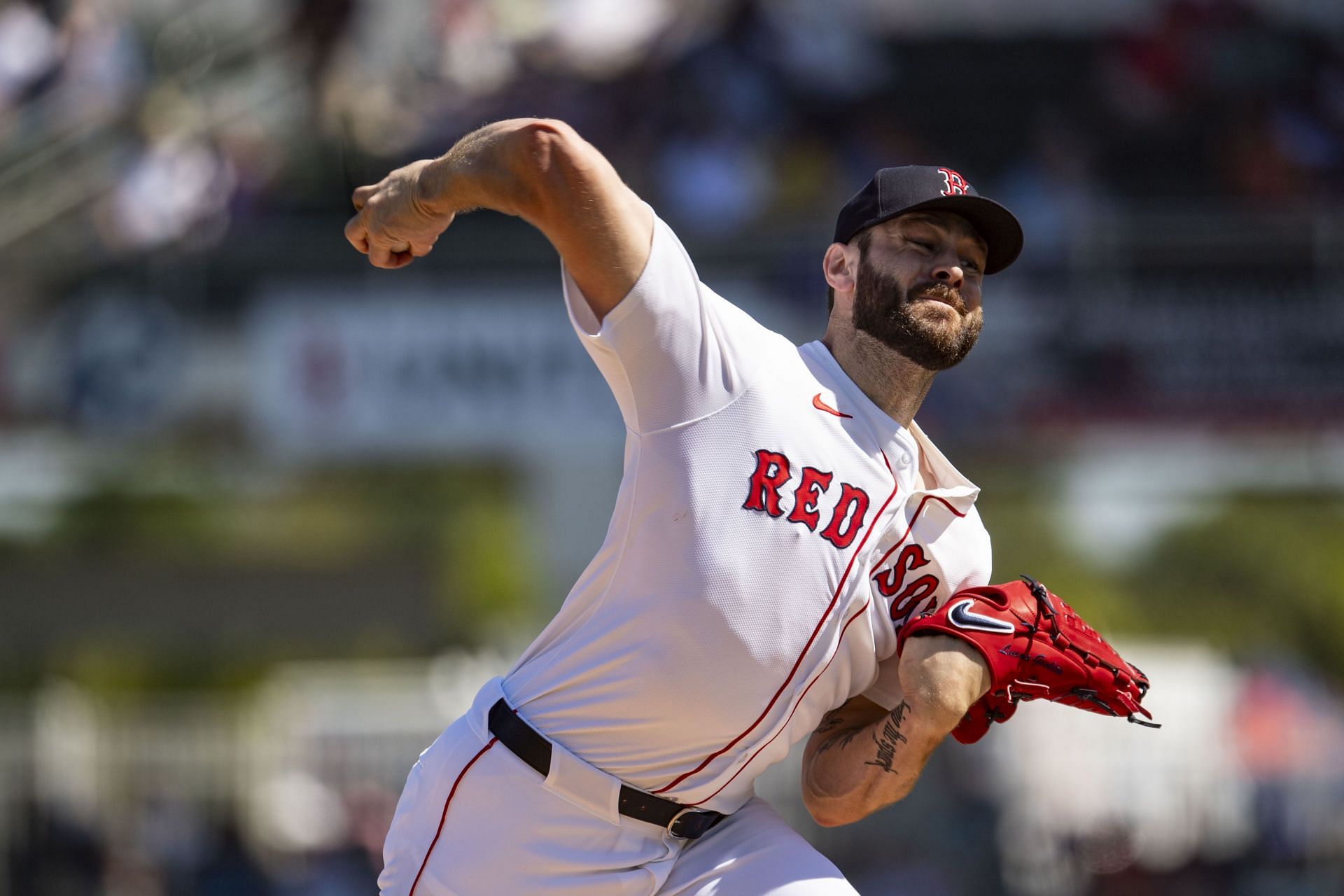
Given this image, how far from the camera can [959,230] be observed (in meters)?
3.30

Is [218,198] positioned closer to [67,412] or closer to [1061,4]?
[67,412]

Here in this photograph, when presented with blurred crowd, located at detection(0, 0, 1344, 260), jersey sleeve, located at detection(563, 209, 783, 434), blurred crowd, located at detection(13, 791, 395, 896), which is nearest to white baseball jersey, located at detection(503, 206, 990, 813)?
jersey sleeve, located at detection(563, 209, 783, 434)

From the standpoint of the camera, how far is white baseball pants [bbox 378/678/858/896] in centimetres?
312

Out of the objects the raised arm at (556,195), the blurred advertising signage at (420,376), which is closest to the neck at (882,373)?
the raised arm at (556,195)

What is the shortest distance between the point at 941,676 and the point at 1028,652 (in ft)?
0.78

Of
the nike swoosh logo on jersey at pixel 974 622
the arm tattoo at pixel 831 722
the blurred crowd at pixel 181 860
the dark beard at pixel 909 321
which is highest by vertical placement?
the dark beard at pixel 909 321

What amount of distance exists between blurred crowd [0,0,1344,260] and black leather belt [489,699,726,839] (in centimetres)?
1089

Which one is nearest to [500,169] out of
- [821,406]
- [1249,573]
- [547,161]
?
[547,161]

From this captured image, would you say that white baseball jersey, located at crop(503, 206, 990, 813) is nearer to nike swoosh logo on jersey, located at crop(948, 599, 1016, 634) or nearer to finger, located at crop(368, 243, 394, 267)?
nike swoosh logo on jersey, located at crop(948, 599, 1016, 634)

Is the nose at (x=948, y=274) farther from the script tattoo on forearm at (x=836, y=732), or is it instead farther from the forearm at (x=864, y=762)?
the script tattoo on forearm at (x=836, y=732)

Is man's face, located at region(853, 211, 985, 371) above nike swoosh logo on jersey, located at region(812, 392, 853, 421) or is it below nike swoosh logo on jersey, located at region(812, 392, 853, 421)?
above

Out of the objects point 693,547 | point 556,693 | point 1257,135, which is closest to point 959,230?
point 693,547

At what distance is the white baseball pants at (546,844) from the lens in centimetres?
312

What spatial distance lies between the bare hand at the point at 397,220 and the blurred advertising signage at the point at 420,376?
10.6m
